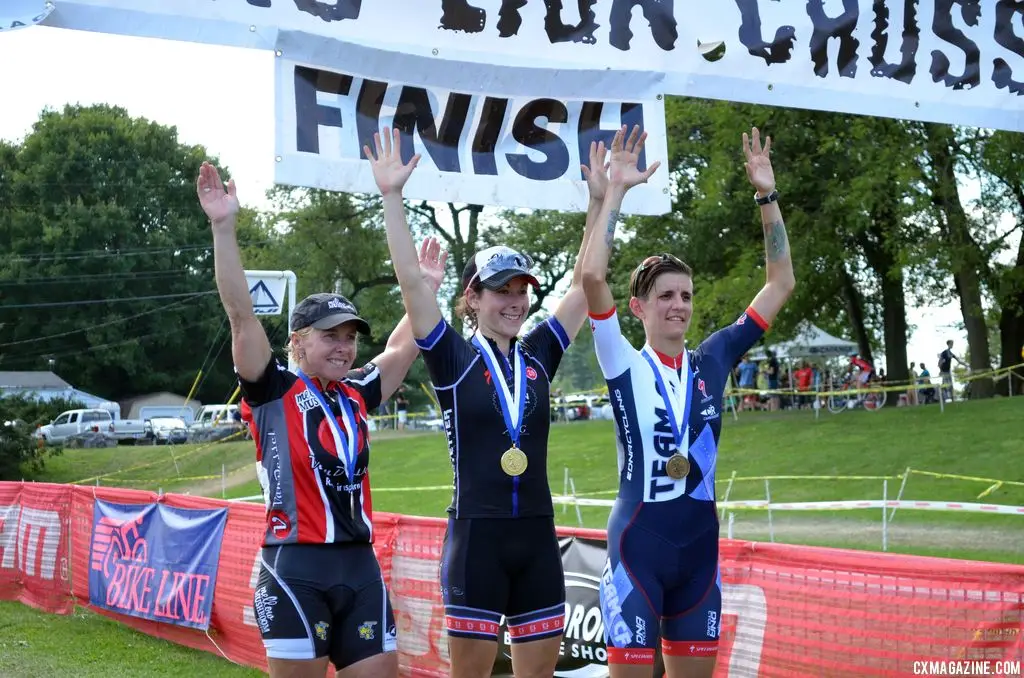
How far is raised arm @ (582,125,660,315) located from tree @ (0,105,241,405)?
61489 mm

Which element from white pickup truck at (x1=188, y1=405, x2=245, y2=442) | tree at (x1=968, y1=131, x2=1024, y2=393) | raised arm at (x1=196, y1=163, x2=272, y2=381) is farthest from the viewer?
white pickup truck at (x1=188, y1=405, x2=245, y2=442)

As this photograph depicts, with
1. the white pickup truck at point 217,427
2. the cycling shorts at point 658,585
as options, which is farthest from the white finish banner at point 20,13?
the white pickup truck at point 217,427

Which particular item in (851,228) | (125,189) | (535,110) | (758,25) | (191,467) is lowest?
(191,467)

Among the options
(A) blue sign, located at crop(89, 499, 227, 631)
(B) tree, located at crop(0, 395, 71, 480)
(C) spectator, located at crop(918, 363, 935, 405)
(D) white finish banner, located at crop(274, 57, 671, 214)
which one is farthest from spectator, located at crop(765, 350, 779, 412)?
(D) white finish banner, located at crop(274, 57, 671, 214)

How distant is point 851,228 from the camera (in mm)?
25016

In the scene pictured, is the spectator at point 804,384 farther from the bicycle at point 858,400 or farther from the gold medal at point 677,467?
the gold medal at point 677,467

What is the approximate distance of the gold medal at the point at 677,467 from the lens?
179 inches

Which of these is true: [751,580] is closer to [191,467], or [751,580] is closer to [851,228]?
[851,228]

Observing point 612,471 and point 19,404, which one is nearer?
point 612,471

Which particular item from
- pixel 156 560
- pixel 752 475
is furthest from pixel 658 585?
pixel 752 475

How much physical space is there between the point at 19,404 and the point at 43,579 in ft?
102

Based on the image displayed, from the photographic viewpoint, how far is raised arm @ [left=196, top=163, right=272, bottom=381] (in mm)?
4348

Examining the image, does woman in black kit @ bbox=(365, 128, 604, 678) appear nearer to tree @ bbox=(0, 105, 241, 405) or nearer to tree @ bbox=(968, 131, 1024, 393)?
tree @ bbox=(968, 131, 1024, 393)


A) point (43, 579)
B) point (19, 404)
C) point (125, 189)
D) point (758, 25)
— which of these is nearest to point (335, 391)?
point (758, 25)
